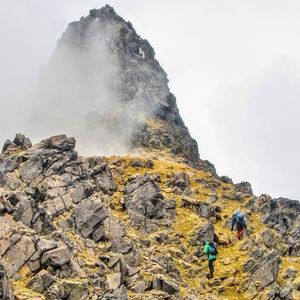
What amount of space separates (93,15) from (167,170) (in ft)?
273

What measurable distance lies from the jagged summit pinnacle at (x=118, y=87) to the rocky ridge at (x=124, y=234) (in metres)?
38.7

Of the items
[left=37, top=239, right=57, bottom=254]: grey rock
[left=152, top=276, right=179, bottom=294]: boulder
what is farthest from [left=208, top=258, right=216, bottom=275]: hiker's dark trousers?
[left=37, top=239, right=57, bottom=254]: grey rock

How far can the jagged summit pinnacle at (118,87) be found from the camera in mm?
113438

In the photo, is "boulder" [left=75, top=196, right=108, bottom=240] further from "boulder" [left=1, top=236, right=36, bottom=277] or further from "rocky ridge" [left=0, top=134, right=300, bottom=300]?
"boulder" [left=1, top=236, right=36, bottom=277]

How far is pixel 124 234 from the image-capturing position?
1834 inches

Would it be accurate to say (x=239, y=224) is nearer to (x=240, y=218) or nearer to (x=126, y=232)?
(x=240, y=218)

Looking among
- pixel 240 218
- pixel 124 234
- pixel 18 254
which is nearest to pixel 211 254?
pixel 124 234

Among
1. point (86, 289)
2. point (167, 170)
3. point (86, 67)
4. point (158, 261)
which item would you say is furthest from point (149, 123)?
point (86, 289)

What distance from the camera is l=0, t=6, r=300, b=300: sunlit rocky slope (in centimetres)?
3631

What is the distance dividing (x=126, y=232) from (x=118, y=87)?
268 ft

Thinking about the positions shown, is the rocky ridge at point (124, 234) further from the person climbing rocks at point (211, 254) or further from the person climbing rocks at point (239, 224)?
the person climbing rocks at point (239, 224)

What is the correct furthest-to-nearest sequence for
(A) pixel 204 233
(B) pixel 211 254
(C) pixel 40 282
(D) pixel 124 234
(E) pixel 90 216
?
(A) pixel 204 233 → (B) pixel 211 254 → (E) pixel 90 216 → (D) pixel 124 234 → (C) pixel 40 282

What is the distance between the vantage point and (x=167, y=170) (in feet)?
254

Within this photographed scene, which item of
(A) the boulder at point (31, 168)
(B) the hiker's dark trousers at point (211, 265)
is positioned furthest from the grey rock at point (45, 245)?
(A) the boulder at point (31, 168)
